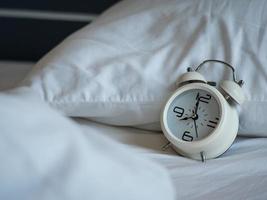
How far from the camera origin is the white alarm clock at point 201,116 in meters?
0.67

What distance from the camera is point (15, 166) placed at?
37 cm

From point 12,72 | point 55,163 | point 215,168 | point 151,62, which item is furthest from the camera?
point 12,72

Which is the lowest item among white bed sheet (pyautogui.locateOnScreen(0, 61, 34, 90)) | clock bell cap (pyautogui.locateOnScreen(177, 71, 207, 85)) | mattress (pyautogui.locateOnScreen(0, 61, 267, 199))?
white bed sheet (pyautogui.locateOnScreen(0, 61, 34, 90))

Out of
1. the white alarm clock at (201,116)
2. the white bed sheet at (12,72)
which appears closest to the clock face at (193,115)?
the white alarm clock at (201,116)

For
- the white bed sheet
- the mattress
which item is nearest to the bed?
the mattress

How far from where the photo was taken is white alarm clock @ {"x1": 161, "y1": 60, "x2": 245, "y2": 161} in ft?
2.21

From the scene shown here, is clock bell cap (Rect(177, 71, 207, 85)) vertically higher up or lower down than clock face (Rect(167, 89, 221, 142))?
higher up

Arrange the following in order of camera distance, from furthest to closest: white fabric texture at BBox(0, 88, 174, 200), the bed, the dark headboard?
the dark headboard → the bed → white fabric texture at BBox(0, 88, 174, 200)

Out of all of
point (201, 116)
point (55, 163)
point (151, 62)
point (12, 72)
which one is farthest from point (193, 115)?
point (12, 72)

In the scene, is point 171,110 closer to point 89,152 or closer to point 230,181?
point 230,181

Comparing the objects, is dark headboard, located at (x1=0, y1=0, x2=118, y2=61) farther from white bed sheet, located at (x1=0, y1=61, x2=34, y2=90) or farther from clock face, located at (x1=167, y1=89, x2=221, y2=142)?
clock face, located at (x1=167, y1=89, x2=221, y2=142)

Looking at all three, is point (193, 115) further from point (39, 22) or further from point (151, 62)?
point (39, 22)

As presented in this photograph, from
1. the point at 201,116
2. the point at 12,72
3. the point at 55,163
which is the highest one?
the point at 55,163

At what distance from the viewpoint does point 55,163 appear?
0.39 meters
